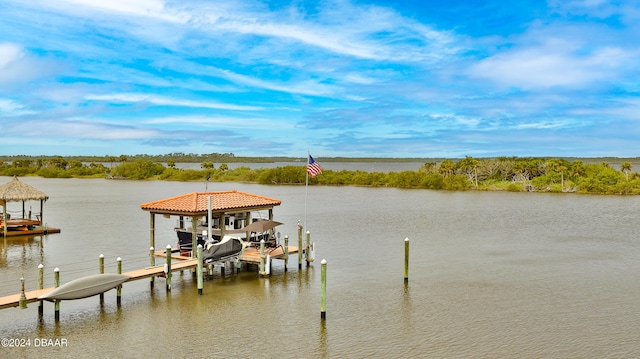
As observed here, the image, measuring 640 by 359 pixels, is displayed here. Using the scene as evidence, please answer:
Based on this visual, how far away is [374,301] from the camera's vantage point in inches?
752

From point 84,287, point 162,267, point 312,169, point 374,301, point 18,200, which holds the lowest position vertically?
point 374,301

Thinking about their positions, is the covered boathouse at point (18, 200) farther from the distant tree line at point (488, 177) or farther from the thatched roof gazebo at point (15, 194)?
the distant tree line at point (488, 177)

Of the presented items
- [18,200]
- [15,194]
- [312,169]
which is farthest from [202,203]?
[15,194]

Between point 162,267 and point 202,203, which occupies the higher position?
point 202,203

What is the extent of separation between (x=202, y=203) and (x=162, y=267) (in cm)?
352

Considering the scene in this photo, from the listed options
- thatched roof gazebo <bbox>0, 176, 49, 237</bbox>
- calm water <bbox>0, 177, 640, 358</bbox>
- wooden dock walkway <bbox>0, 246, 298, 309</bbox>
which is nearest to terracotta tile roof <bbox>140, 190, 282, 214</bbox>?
wooden dock walkway <bbox>0, 246, 298, 309</bbox>

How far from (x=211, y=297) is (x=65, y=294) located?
474 centimetres

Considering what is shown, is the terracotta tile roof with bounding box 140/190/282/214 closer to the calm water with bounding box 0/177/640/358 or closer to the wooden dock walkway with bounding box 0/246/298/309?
the wooden dock walkway with bounding box 0/246/298/309

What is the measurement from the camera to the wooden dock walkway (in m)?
15.4

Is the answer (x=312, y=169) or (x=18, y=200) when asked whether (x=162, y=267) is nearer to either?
(x=312, y=169)

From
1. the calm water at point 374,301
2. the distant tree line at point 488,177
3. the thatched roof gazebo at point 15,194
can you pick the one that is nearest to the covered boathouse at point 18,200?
the thatched roof gazebo at point 15,194

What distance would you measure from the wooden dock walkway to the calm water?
0.74 m

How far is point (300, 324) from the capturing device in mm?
16656

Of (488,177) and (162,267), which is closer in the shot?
(162,267)
